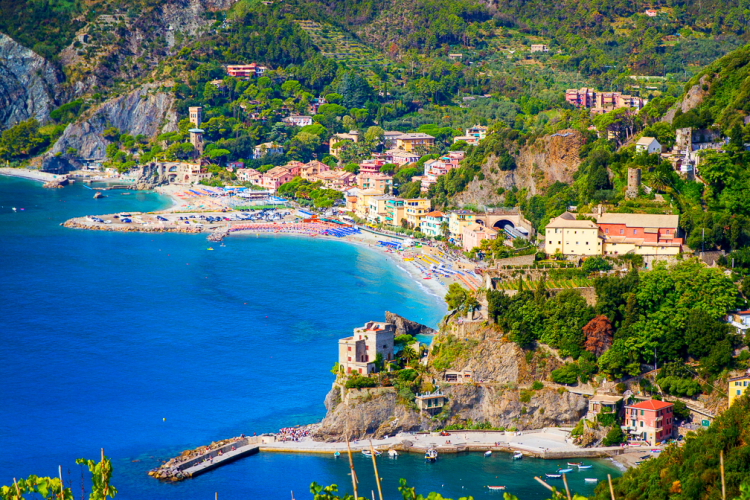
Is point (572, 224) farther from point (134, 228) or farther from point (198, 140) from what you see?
point (198, 140)

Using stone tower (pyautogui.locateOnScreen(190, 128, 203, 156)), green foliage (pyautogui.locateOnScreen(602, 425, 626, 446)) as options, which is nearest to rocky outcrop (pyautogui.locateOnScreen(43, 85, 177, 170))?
stone tower (pyautogui.locateOnScreen(190, 128, 203, 156))

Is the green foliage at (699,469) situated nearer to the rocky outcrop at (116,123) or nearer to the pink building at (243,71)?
the rocky outcrop at (116,123)

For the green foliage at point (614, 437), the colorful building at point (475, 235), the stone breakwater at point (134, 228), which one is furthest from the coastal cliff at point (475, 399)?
the stone breakwater at point (134, 228)

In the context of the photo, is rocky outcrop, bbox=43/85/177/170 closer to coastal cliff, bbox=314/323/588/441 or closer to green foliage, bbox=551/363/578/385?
coastal cliff, bbox=314/323/588/441

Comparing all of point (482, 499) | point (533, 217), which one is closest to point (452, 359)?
point (482, 499)

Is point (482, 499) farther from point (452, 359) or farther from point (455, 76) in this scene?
point (455, 76)

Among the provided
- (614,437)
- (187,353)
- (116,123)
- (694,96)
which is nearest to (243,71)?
(116,123)
